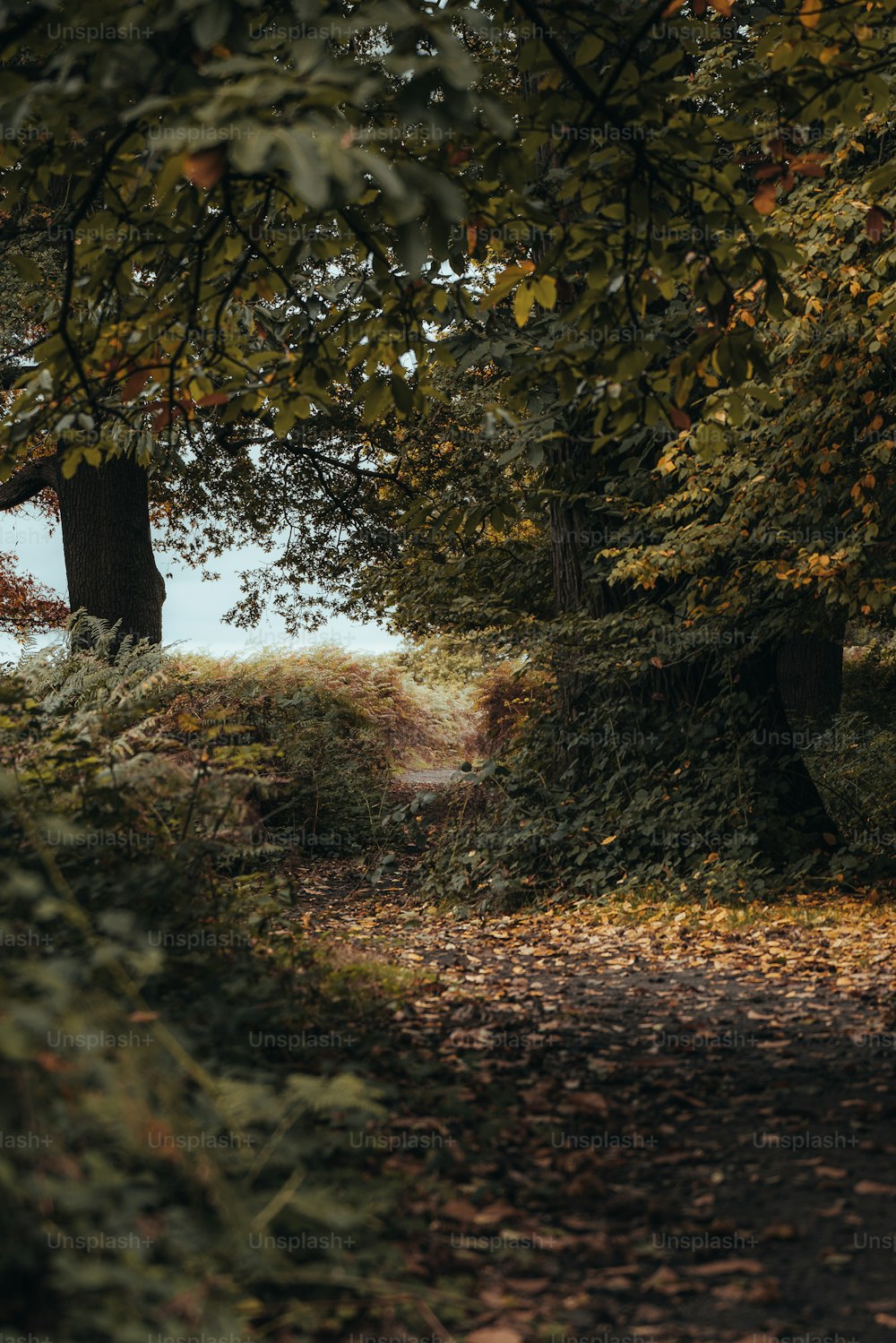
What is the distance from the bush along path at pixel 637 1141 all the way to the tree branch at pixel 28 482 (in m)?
10.2

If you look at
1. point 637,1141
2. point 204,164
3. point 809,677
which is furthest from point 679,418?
point 809,677

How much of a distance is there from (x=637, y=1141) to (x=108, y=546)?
1150 centimetres

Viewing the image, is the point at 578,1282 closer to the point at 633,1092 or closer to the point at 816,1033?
the point at 633,1092

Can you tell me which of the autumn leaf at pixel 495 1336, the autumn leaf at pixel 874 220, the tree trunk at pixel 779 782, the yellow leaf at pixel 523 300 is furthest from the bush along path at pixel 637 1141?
the autumn leaf at pixel 874 220

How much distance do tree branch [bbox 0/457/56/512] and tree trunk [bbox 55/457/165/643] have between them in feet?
3.20

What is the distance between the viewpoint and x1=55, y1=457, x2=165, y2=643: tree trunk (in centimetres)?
1362

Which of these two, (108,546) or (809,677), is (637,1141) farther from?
(809,677)

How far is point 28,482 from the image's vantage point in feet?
49.7

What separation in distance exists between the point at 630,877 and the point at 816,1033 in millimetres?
3844

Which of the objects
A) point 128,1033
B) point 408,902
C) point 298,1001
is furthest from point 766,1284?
point 408,902

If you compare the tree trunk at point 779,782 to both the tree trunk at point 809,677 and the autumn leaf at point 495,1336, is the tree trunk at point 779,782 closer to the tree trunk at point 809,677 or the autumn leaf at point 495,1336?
the tree trunk at point 809,677

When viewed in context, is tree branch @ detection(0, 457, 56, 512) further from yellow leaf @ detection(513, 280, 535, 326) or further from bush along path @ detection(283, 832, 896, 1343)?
yellow leaf @ detection(513, 280, 535, 326)

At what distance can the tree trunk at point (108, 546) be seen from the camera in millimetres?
13625

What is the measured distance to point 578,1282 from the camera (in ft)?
9.23
